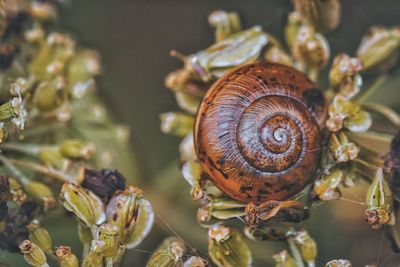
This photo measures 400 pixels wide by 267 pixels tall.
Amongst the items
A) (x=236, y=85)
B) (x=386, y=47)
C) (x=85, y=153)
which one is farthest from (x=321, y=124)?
(x=85, y=153)

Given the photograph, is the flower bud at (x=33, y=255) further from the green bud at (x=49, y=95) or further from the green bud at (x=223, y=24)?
the green bud at (x=223, y=24)

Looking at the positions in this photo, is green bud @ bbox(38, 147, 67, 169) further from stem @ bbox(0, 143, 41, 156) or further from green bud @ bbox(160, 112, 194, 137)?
green bud @ bbox(160, 112, 194, 137)

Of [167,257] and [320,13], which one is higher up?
[320,13]

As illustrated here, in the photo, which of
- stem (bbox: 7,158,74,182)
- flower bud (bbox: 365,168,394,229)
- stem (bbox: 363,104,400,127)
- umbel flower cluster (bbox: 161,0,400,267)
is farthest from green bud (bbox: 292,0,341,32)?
stem (bbox: 7,158,74,182)

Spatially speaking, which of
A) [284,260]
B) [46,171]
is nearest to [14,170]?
[46,171]

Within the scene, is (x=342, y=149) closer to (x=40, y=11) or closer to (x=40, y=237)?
(x=40, y=237)

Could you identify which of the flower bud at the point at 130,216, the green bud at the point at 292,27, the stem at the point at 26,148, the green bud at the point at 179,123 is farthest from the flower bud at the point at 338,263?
the stem at the point at 26,148
